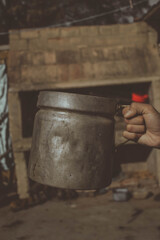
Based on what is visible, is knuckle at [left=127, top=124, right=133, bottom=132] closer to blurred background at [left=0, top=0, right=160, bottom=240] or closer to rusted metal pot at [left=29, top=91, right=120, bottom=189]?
rusted metal pot at [left=29, top=91, right=120, bottom=189]

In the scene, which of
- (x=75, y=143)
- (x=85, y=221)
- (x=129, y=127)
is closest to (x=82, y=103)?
(x=75, y=143)

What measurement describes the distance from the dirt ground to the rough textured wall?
2310 millimetres

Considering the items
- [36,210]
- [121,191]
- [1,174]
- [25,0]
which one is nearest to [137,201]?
[121,191]

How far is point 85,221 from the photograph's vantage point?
3.14m

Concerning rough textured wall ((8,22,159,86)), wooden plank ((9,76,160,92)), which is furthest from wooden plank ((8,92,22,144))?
rough textured wall ((8,22,159,86))

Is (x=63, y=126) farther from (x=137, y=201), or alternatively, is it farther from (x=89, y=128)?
(x=137, y=201)

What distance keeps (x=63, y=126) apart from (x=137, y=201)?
11.1 ft

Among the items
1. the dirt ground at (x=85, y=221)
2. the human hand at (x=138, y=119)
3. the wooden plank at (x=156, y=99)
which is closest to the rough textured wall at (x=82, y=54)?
the wooden plank at (x=156, y=99)

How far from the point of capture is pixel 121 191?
390cm

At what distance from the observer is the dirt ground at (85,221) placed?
9.05ft

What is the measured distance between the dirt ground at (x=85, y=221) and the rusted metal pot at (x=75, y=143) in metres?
2.16

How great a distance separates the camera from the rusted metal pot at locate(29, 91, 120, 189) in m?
0.93

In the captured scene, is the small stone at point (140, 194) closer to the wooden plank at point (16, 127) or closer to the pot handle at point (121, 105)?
the wooden plank at point (16, 127)

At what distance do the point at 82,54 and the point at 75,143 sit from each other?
3455 millimetres
